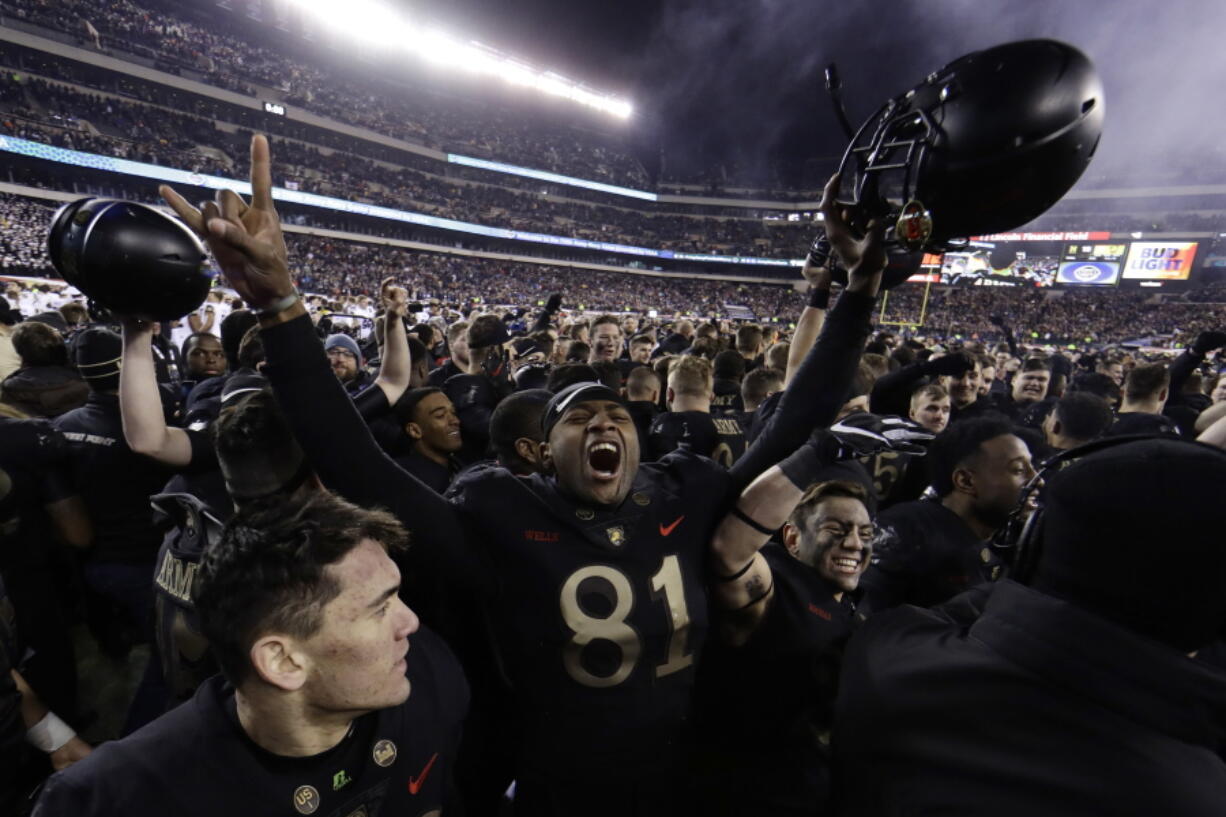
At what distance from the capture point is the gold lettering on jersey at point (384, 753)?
1388mm

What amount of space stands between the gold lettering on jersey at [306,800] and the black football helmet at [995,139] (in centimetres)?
207

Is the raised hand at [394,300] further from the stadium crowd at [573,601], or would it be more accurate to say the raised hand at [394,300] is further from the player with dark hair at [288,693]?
the player with dark hair at [288,693]

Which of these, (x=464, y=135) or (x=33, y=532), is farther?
(x=464, y=135)

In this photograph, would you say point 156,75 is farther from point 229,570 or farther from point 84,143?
point 229,570

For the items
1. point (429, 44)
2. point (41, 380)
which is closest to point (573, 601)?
point (41, 380)

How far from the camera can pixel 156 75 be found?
3158 cm

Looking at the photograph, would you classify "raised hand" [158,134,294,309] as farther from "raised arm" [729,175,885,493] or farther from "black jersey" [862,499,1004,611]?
"black jersey" [862,499,1004,611]

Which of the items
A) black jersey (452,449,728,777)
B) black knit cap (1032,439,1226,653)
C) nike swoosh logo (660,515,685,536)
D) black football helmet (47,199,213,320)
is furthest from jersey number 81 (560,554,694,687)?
black football helmet (47,199,213,320)

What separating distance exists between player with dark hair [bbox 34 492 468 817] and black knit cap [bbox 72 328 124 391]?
2445 mm

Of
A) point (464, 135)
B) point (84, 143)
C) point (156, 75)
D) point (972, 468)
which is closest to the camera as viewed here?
point (972, 468)

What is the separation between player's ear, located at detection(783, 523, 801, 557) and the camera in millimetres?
2409

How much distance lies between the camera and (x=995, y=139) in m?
1.51

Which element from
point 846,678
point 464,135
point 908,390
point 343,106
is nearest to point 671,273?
point 464,135

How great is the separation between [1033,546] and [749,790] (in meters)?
1.41
